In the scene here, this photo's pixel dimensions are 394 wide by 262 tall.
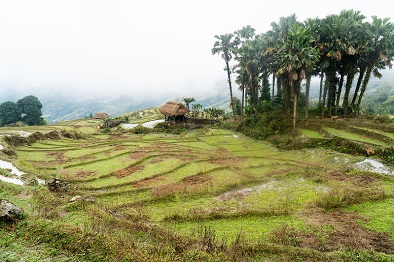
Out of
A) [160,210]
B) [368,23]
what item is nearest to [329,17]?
[368,23]

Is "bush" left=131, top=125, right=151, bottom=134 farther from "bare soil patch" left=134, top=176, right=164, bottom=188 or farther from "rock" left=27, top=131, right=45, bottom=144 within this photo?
"bare soil patch" left=134, top=176, right=164, bottom=188

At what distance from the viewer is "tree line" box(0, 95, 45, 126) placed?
60344mm

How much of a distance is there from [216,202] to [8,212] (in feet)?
33.3

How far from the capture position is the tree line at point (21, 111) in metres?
60.3

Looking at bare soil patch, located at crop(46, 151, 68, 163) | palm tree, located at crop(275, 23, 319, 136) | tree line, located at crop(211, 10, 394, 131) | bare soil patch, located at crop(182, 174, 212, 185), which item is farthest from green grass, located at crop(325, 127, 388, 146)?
bare soil patch, located at crop(46, 151, 68, 163)

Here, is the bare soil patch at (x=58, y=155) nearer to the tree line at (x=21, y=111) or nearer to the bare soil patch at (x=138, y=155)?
the bare soil patch at (x=138, y=155)

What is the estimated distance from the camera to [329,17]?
28.6 m

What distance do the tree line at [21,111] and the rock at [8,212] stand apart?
64836mm

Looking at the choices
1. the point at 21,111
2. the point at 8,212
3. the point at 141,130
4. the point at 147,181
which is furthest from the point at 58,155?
the point at 21,111

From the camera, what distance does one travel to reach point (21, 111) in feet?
203

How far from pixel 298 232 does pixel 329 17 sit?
2810cm

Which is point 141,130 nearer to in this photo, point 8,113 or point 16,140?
point 16,140

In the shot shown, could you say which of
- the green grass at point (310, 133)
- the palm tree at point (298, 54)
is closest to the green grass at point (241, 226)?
the green grass at point (310, 133)

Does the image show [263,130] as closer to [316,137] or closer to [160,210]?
[316,137]
